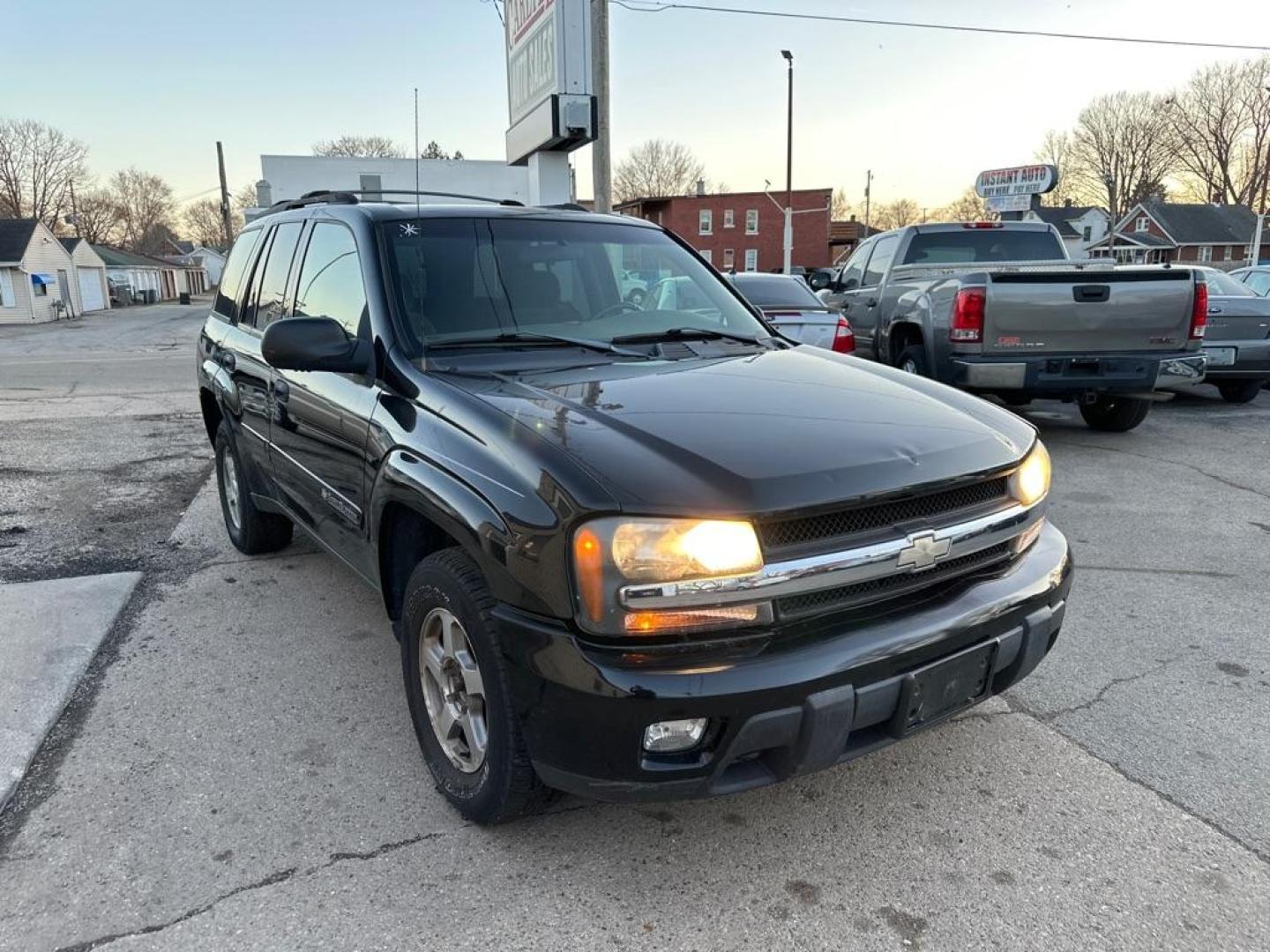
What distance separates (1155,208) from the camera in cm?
6562

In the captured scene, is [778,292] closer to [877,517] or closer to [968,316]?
[968,316]

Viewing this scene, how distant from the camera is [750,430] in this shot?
236 centimetres

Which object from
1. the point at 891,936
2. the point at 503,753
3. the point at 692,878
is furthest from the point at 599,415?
the point at 891,936

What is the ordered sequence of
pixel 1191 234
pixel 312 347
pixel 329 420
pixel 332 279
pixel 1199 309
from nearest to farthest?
1. pixel 312 347
2. pixel 329 420
3. pixel 332 279
4. pixel 1199 309
5. pixel 1191 234

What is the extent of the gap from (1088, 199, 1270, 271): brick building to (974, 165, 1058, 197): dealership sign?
178 ft

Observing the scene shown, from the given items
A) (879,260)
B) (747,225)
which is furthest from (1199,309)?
(747,225)

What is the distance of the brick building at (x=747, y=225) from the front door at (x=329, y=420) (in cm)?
5748

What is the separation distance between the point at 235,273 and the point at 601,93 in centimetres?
918

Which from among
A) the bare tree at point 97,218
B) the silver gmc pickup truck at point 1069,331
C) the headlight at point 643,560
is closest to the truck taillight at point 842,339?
the silver gmc pickup truck at point 1069,331

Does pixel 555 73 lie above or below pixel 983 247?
above

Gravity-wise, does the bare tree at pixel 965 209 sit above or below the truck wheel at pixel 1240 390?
above

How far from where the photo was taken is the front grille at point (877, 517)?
2.09 metres

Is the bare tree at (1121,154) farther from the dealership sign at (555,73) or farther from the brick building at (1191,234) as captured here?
the dealership sign at (555,73)

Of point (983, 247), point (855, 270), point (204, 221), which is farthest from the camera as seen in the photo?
point (204, 221)
